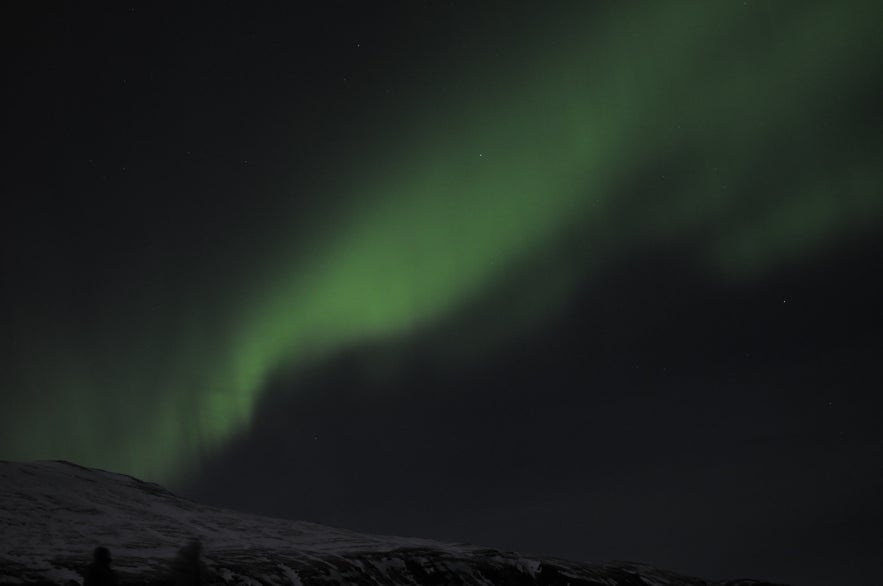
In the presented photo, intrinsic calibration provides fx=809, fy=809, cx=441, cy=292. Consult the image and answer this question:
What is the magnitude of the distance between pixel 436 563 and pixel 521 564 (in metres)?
3.74

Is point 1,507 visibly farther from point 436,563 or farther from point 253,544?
point 436,563

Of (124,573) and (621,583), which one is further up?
(621,583)

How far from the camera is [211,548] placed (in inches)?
1017

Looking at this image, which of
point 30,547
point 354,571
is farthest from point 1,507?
point 354,571

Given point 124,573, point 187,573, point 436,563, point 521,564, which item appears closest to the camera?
point 187,573

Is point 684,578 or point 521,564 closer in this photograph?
point 521,564

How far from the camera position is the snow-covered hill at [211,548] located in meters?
20.9

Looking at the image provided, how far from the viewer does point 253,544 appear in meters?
27.6

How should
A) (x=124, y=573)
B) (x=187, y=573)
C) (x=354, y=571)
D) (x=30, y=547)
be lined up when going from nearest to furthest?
(x=187, y=573) < (x=124, y=573) < (x=30, y=547) < (x=354, y=571)

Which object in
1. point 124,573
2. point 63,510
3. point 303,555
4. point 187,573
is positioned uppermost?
point 63,510

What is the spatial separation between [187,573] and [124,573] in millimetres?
13081

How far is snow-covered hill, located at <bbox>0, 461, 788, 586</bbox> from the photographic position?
2092 centimetres

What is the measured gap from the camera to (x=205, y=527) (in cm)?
3278

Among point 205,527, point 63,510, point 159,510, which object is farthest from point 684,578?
point 63,510
